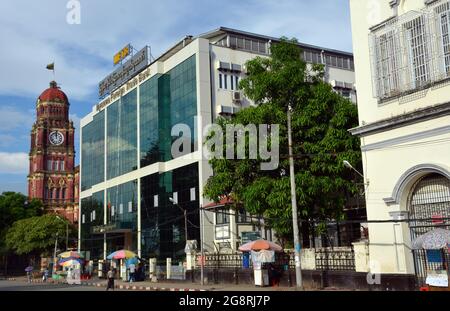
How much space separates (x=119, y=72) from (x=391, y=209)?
3938 cm

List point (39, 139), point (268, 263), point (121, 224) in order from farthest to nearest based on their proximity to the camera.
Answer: point (39, 139)
point (121, 224)
point (268, 263)

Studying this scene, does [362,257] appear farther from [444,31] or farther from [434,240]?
[444,31]

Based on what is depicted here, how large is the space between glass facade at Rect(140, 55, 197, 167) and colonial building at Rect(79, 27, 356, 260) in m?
0.08

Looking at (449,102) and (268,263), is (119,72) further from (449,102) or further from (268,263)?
(449,102)

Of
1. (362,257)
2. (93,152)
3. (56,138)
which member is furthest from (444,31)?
(56,138)

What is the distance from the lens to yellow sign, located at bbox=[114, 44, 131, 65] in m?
51.2

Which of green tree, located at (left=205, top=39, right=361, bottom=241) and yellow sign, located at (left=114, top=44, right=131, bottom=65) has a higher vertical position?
yellow sign, located at (left=114, top=44, right=131, bottom=65)

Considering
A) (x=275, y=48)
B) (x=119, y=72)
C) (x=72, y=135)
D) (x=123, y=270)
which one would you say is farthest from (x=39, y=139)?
(x=275, y=48)

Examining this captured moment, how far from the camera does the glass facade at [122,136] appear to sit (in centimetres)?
4762

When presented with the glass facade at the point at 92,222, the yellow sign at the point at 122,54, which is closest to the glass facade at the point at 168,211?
the glass facade at the point at 92,222

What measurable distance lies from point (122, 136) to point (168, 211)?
1232cm

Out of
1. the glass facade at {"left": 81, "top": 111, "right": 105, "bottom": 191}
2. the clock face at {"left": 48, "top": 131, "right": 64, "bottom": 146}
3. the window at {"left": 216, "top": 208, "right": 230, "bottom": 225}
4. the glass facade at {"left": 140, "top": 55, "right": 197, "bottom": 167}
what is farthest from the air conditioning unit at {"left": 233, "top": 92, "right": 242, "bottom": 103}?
the clock face at {"left": 48, "top": 131, "right": 64, "bottom": 146}

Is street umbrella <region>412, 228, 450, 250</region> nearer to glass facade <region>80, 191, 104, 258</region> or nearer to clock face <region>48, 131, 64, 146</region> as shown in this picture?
glass facade <region>80, 191, 104, 258</region>

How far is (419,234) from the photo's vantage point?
1797 cm
